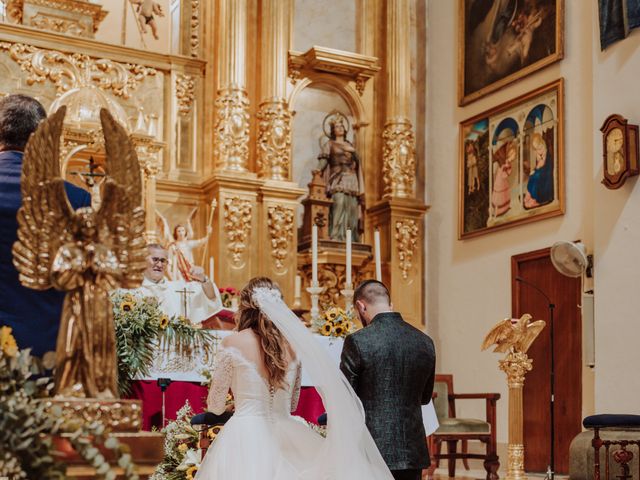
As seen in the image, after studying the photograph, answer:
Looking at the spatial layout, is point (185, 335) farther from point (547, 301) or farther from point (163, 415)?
point (547, 301)

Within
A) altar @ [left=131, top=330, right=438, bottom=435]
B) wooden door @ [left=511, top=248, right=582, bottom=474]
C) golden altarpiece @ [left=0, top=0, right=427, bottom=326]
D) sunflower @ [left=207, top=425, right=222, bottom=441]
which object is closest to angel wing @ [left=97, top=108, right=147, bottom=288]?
sunflower @ [left=207, top=425, right=222, bottom=441]

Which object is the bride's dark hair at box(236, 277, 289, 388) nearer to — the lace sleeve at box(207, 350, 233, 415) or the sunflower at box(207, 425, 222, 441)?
the lace sleeve at box(207, 350, 233, 415)

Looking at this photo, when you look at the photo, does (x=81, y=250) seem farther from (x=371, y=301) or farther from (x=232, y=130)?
(x=232, y=130)

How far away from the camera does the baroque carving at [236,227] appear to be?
39.3 feet

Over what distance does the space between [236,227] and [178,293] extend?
3335mm

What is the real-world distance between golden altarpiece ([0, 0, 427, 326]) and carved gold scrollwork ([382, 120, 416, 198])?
16 mm

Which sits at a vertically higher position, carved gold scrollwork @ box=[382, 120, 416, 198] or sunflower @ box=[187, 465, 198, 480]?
carved gold scrollwork @ box=[382, 120, 416, 198]

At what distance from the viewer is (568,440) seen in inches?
435

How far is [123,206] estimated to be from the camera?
249cm

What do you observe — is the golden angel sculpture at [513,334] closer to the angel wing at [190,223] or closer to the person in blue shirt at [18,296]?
the angel wing at [190,223]

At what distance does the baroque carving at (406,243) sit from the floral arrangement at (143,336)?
6.00m

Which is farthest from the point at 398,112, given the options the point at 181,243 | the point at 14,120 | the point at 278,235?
the point at 14,120

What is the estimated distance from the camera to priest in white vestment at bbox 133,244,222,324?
857 centimetres

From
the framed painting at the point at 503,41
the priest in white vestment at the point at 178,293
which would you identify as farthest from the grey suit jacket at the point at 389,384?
the framed painting at the point at 503,41
